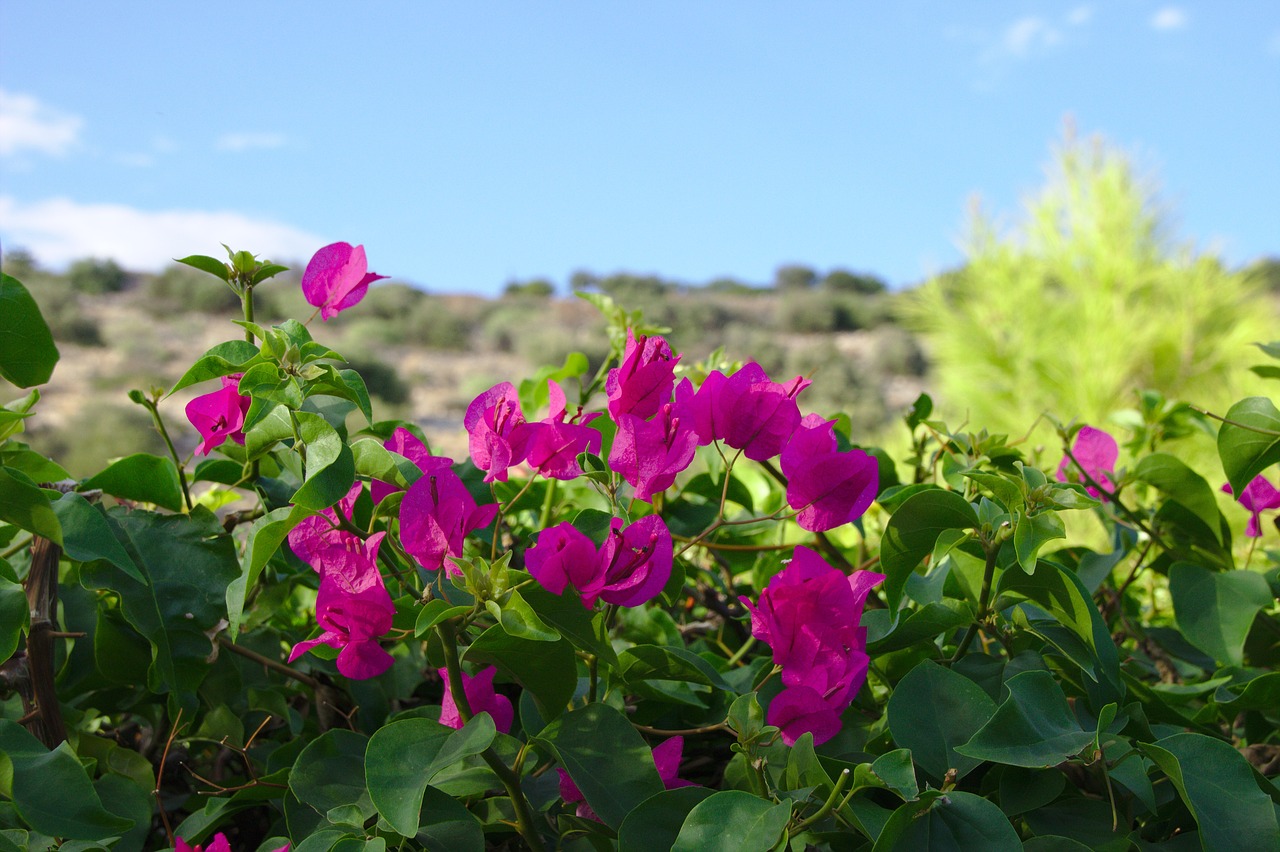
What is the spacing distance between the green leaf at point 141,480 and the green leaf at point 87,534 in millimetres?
54

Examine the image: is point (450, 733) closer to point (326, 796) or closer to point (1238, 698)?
point (326, 796)

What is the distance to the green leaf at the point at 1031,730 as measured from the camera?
29 centimetres

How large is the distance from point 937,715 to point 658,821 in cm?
10

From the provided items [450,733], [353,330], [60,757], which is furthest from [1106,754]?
[353,330]

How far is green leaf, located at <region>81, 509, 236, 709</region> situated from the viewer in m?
0.38

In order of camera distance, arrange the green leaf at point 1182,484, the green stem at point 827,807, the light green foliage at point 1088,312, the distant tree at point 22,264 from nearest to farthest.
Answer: the green stem at point 827,807 < the green leaf at point 1182,484 < the light green foliage at point 1088,312 < the distant tree at point 22,264

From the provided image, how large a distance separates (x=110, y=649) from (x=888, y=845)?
1.06ft

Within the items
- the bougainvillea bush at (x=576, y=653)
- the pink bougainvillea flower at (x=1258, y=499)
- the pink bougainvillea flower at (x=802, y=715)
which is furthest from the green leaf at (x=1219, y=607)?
the pink bougainvillea flower at (x=802, y=715)

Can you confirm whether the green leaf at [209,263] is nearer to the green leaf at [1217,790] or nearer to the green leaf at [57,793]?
the green leaf at [57,793]

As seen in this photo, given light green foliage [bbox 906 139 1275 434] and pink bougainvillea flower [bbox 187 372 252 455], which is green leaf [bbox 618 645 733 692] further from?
light green foliage [bbox 906 139 1275 434]

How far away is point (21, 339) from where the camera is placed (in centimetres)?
40

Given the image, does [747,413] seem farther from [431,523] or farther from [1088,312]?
[1088,312]

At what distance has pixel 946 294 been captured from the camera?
420 cm

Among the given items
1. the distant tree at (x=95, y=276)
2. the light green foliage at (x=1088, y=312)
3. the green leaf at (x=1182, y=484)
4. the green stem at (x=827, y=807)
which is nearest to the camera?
the green stem at (x=827, y=807)
